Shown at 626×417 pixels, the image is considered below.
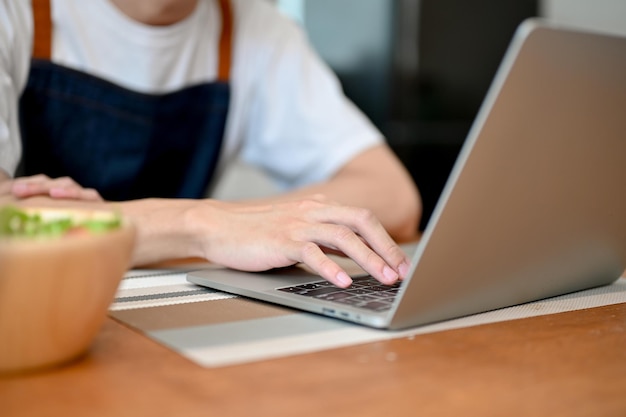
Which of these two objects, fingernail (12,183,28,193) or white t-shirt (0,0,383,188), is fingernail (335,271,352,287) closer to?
fingernail (12,183,28,193)

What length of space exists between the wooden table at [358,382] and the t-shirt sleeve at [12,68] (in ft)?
1.95

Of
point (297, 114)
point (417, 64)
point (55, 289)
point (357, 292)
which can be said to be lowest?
point (417, 64)

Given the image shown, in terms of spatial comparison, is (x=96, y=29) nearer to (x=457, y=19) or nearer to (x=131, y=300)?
(x=131, y=300)

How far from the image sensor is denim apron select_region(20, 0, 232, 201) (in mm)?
1265

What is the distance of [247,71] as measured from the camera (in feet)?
4.83

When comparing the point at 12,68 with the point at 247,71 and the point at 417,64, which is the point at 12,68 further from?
the point at 417,64

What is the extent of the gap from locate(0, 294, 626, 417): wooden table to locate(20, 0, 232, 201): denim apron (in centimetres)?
81

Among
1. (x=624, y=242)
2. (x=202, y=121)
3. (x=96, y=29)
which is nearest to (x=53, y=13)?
(x=96, y=29)

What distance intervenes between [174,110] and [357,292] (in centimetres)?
81

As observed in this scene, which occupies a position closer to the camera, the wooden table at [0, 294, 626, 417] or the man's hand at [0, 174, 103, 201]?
the wooden table at [0, 294, 626, 417]

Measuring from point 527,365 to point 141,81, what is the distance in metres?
1.02

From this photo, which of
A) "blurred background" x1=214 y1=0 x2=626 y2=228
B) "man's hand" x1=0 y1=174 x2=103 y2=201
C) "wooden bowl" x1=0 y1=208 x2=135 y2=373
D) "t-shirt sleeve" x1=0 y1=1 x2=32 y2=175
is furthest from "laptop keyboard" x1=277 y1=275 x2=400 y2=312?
"blurred background" x1=214 y1=0 x2=626 y2=228

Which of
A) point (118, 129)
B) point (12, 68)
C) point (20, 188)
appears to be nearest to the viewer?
point (20, 188)

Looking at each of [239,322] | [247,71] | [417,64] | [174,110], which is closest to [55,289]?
[239,322]
